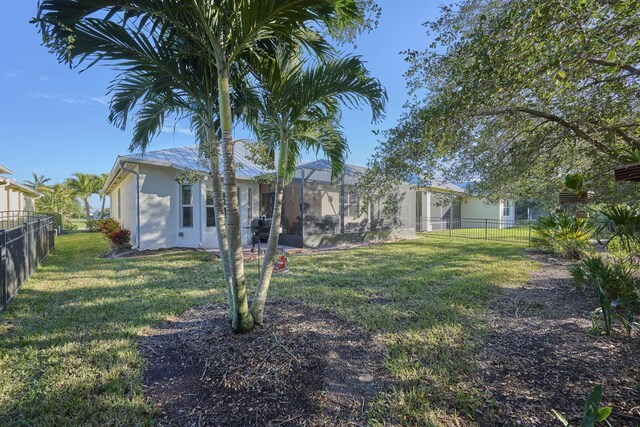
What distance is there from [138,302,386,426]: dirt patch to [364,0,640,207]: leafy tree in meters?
3.15

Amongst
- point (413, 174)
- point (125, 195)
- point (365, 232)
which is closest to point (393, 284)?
point (413, 174)

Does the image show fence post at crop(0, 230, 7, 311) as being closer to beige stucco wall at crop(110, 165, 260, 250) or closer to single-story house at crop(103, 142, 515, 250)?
single-story house at crop(103, 142, 515, 250)

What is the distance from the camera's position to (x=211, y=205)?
11109mm

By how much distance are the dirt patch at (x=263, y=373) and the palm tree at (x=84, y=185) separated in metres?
33.1

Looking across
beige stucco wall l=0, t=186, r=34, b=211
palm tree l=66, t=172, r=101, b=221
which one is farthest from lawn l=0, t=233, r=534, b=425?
palm tree l=66, t=172, r=101, b=221

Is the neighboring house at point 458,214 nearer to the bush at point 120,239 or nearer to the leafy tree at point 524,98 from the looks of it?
the leafy tree at point 524,98

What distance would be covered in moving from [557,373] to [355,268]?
5290 millimetres

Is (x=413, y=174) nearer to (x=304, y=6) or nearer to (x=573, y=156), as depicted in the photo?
(x=573, y=156)

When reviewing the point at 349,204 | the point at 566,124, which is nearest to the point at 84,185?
the point at 349,204

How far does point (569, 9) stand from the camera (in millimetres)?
2643

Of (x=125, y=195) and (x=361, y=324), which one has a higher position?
(x=125, y=195)

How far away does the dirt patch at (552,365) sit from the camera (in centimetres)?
226

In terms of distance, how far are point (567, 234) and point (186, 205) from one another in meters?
12.7

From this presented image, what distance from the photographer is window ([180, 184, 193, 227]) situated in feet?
35.6
